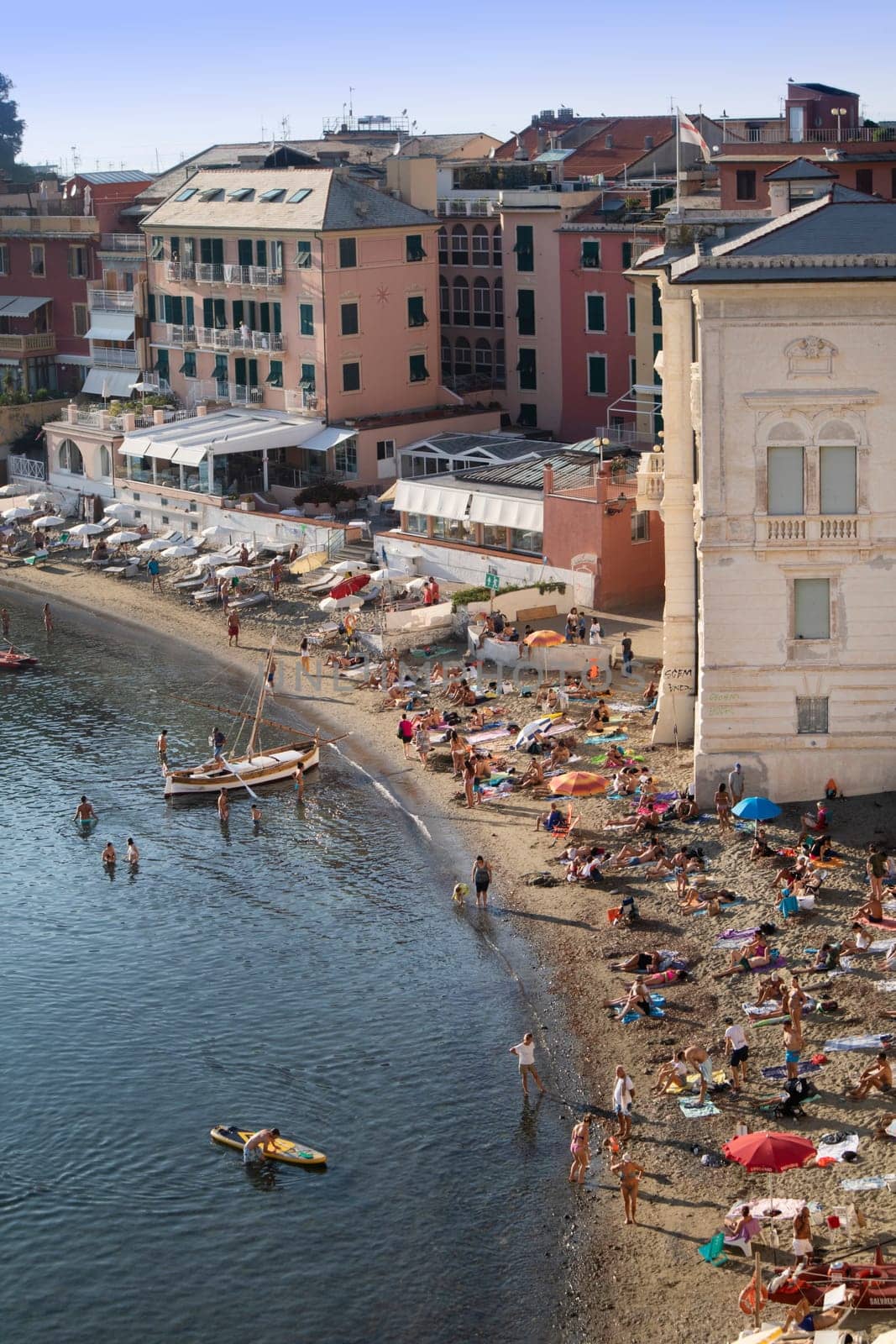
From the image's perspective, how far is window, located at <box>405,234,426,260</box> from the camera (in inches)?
3583

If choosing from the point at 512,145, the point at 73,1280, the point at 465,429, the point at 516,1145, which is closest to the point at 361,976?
the point at 516,1145

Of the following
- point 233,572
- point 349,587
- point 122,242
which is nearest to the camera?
point 349,587

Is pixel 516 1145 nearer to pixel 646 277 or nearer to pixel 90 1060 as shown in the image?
pixel 90 1060

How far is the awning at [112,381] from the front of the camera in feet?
336

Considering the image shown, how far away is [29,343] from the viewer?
109500 millimetres

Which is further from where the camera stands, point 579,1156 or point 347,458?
Answer: point 347,458

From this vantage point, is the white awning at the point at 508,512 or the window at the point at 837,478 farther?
the white awning at the point at 508,512

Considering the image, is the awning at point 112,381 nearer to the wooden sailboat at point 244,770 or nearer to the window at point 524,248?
the window at point 524,248

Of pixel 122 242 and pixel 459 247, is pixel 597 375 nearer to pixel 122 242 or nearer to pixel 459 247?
pixel 459 247

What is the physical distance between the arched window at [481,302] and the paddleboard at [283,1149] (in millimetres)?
63865

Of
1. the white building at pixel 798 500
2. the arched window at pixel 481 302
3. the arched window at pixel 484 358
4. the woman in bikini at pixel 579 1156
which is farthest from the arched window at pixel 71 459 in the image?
the woman in bikini at pixel 579 1156

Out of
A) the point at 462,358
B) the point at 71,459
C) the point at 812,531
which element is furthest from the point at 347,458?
the point at 812,531

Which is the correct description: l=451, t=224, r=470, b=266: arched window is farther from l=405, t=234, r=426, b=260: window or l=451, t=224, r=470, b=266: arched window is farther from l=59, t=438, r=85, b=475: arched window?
l=59, t=438, r=85, b=475: arched window

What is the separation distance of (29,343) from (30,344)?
109 mm
